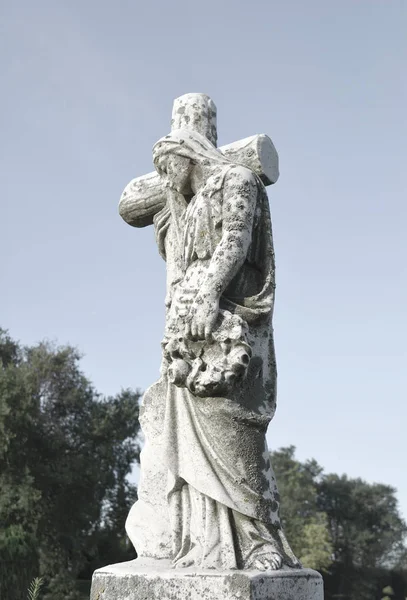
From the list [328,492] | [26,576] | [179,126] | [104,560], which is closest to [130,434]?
[104,560]

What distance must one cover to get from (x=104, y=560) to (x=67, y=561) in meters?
3.40

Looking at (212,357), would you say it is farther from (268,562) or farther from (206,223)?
(268,562)

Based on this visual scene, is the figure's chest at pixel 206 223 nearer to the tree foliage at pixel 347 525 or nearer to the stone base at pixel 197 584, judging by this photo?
the stone base at pixel 197 584

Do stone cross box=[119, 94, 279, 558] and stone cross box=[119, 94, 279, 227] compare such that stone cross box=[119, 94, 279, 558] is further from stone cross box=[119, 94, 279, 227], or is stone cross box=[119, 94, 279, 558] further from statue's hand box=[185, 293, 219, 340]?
statue's hand box=[185, 293, 219, 340]

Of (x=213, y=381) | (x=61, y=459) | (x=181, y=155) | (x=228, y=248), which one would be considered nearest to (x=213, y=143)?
(x=181, y=155)

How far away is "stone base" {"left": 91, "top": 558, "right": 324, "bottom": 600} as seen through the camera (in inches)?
154

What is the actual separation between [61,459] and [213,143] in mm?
28670

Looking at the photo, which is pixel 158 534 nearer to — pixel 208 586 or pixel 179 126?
pixel 208 586

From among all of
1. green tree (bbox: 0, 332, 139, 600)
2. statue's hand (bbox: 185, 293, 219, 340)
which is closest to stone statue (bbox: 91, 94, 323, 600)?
statue's hand (bbox: 185, 293, 219, 340)

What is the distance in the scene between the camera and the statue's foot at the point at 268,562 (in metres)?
4.11

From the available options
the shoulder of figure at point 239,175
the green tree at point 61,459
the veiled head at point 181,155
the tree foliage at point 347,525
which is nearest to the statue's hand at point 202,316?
the shoulder of figure at point 239,175

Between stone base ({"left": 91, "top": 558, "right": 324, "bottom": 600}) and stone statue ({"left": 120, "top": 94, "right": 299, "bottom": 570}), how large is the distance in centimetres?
12

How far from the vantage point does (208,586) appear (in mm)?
3957

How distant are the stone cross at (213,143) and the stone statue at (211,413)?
0.33ft
